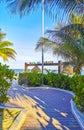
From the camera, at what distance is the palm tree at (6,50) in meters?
31.0

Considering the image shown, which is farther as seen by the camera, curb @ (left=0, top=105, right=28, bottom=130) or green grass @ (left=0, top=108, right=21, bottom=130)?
green grass @ (left=0, top=108, right=21, bottom=130)

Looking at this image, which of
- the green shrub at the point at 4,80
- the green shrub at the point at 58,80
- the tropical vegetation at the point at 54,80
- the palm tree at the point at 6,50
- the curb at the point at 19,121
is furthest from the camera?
the palm tree at the point at 6,50

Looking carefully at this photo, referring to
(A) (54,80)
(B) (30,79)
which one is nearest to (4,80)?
(A) (54,80)

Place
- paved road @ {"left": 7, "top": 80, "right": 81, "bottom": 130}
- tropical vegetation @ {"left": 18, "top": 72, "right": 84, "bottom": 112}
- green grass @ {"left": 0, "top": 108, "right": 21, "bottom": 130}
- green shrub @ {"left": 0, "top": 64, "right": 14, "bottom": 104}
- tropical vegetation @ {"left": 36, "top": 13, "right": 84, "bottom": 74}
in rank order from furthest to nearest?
tropical vegetation @ {"left": 18, "top": 72, "right": 84, "bottom": 112}
tropical vegetation @ {"left": 36, "top": 13, "right": 84, "bottom": 74}
green shrub @ {"left": 0, "top": 64, "right": 14, "bottom": 104}
paved road @ {"left": 7, "top": 80, "right": 81, "bottom": 130}
green grass @ {"left": 0, "top": 108, "right": 21, "bottom": 130}

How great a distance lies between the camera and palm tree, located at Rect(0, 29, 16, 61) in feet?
102

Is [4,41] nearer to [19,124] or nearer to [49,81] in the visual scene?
[49,81]

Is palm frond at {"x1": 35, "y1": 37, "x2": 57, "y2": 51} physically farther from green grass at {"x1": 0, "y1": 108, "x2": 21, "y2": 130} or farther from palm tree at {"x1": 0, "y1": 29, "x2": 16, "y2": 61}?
green grass at {"x1": 0, "y1": 108, "x2": 21, "y2": 130}

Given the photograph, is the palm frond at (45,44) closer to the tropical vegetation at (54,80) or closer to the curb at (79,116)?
the tropical vegetation at (54,80)

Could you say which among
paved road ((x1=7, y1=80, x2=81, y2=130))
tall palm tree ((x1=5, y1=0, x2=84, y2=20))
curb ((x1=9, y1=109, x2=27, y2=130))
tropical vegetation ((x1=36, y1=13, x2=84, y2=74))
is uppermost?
tall palm tree ((x1=5, y1=0, x2=84, y2=20))

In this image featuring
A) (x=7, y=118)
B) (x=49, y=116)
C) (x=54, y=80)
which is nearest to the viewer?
(x=7, y=118)

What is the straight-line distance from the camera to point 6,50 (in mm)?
31734

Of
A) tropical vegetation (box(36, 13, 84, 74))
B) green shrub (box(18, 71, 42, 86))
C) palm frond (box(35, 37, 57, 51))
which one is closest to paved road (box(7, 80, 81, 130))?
tropical vegetation (box(36, 13, 84, 74))

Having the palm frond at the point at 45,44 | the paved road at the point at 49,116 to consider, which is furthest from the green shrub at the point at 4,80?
the palm frond at the point at 45,44

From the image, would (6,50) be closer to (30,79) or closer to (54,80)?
(30,79)
